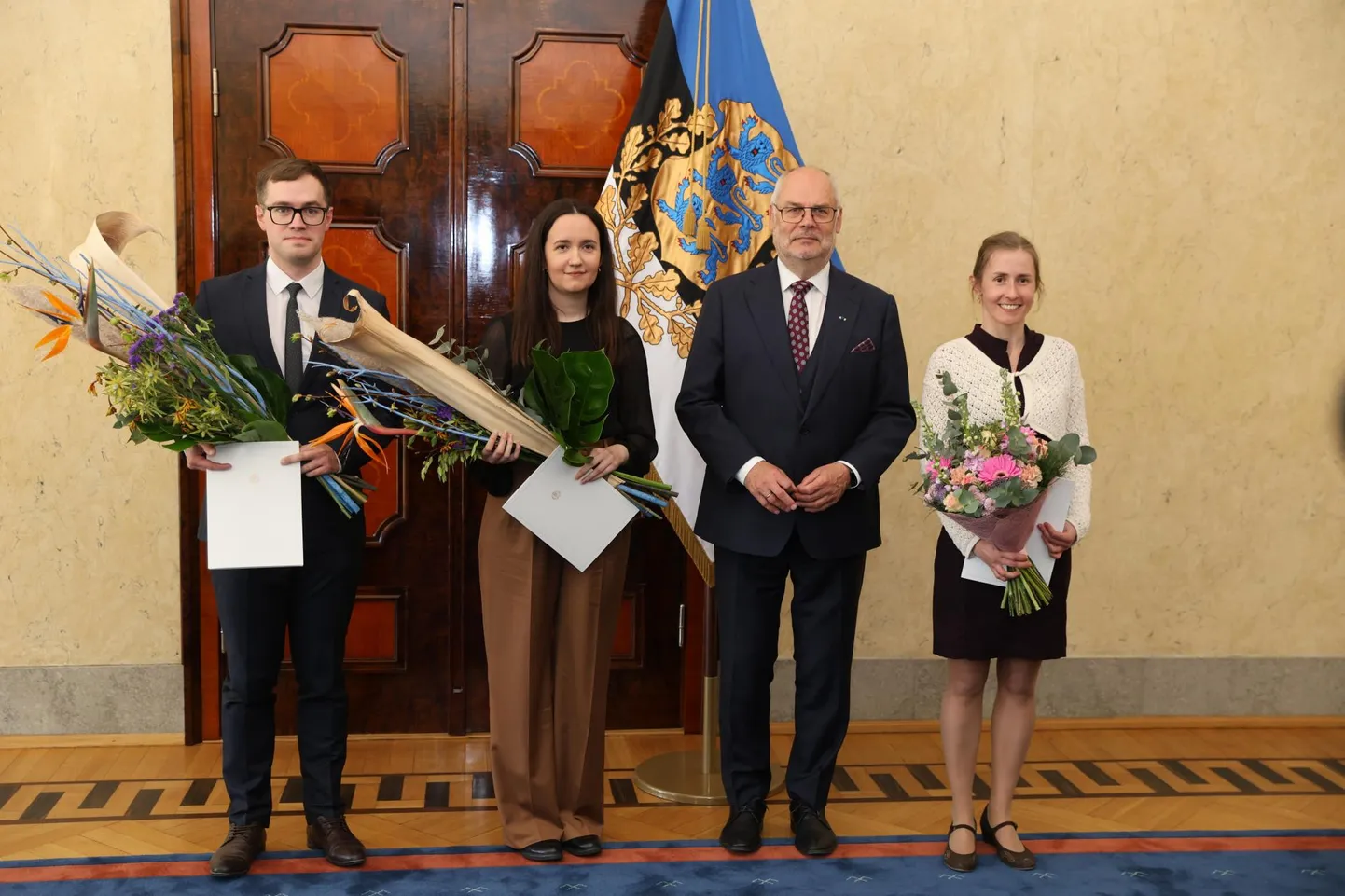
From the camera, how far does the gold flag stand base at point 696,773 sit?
12.4 ft

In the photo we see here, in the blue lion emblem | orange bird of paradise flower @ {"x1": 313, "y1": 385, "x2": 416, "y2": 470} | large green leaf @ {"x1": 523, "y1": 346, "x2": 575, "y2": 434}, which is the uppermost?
the blue lion emblem

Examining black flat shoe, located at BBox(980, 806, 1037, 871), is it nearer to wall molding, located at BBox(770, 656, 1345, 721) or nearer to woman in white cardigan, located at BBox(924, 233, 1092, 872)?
woman in white cardigan, located at BBox(924, 233, 1092, 872)

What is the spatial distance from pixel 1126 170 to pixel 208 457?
3.29 meters

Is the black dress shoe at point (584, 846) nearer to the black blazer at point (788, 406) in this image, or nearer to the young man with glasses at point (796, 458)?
the young man with glasses at point (796, 458)

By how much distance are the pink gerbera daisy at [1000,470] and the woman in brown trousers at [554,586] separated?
871 mm

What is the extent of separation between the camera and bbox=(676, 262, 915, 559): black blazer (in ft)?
10.6

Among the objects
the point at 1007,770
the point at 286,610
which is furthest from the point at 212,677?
the point at 1007,770

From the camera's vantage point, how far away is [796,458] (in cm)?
324

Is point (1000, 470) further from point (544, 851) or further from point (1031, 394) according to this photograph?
point (544, 851)

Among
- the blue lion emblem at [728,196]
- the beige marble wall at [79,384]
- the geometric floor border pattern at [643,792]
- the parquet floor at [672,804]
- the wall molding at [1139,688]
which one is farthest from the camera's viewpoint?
the wall molding at [1139,688]

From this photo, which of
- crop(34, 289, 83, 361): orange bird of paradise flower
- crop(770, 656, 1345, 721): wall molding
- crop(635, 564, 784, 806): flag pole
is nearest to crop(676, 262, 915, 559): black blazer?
crop(635, 564, 784, 806): flag pole

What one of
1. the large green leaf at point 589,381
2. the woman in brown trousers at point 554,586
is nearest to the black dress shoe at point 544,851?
the woman in brown trousers at point 554,586

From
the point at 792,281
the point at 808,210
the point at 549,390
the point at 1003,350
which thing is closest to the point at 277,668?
the point at 549,390

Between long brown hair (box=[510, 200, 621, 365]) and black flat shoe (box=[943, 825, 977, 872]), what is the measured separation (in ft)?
5.14
